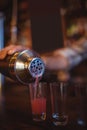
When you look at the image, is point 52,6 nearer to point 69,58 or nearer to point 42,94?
point 69,58

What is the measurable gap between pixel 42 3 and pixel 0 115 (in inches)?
57.1

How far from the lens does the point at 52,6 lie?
2236mm

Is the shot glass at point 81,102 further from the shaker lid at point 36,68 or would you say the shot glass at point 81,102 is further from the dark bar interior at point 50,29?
the dark bar interior at point 50,29

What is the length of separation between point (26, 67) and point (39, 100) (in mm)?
107

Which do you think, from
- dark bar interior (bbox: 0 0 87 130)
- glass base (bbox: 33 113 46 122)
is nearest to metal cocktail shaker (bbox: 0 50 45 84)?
glass base (bbox: 33 113 46 122)

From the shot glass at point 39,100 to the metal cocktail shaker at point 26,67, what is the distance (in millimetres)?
41

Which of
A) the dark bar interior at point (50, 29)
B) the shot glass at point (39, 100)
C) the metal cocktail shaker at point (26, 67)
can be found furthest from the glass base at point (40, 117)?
the dark bar interior at point (50, 29)

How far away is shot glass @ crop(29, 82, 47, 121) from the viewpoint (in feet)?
2.63

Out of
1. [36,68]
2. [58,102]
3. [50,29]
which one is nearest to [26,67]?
[36,68]

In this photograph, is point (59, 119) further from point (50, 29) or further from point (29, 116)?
point (50, 29)

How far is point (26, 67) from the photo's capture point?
831 mm

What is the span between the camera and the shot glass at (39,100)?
0.80 metres

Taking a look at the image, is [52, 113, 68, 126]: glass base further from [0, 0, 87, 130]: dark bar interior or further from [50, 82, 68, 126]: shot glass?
[0, 0, 87, 130]: dark bar interior

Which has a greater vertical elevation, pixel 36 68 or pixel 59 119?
pixel 36 68
